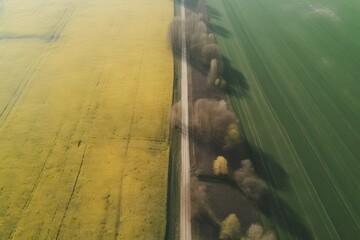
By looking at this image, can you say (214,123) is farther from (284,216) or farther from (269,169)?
(284,216)

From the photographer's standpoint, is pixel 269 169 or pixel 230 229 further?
pixel 269 169

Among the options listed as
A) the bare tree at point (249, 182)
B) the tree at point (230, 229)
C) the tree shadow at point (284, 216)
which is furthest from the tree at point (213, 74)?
the tree at point (230, 229)

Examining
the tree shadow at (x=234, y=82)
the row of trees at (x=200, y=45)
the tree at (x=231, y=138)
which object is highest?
the row of trees at (x=200, y=45)

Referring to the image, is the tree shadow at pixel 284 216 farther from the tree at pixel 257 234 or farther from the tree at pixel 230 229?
the tree at pixel 230 229

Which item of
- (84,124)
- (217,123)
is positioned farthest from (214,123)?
(84,124)

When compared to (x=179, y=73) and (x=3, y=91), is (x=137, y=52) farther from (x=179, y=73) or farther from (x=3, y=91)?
(x=3, y=91)

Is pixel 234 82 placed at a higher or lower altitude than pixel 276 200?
higher

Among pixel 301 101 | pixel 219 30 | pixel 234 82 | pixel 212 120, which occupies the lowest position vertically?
pixel 212 120
